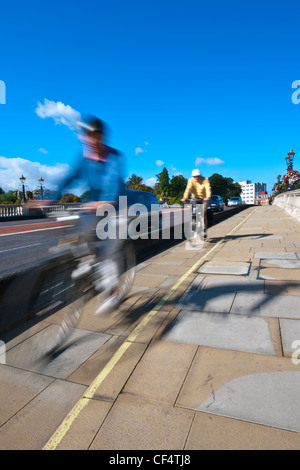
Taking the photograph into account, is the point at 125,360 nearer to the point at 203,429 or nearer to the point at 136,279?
the point at 203,429

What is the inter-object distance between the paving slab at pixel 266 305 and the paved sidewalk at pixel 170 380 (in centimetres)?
1

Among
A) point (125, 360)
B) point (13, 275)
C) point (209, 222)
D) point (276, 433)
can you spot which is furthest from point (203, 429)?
point (209, 222)

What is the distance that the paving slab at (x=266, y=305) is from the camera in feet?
9.09

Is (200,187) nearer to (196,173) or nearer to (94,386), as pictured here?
(196,173)

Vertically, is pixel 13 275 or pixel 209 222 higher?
pixel 209 222

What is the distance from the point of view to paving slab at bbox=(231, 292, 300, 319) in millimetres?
2771

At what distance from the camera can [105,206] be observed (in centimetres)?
348

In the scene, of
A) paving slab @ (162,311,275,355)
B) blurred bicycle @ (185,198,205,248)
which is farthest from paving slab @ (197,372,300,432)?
blurred bicycle @ (185,198,205,248)

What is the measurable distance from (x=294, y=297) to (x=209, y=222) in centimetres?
457

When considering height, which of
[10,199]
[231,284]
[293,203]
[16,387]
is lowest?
[16,387]

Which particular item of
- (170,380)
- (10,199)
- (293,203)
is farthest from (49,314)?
(10,199)

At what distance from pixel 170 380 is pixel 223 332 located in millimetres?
817

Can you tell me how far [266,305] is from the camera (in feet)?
9.77

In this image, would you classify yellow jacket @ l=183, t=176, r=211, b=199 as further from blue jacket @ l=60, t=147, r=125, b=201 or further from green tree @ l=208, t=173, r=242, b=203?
green tree @ l=208, t=173, r=242, b=203
